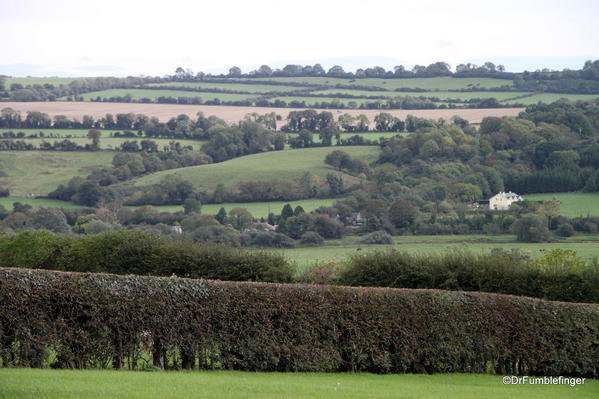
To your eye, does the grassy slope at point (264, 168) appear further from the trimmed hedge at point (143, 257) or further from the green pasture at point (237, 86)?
the trimmed hedge at point (143, 257)

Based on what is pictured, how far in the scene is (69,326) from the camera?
1399 cm

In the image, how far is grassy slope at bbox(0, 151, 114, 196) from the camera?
81.7 metres

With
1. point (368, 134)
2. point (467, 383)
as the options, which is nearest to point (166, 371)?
point (467, 383)

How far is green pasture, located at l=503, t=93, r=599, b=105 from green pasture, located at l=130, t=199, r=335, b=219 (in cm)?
4904

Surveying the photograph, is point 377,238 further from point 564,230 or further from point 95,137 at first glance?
point 95,137

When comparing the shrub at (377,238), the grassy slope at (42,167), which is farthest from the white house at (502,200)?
the grassy slope at (42,167)

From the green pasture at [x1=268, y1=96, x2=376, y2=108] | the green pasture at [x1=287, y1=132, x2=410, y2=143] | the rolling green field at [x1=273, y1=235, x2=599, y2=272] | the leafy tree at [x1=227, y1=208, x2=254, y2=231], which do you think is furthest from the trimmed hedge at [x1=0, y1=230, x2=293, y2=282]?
the green pasture at [x1=268, y1=96, x2=376, y2=108]

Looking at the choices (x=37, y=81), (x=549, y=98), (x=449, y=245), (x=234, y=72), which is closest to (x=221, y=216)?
(x=449, y=245)

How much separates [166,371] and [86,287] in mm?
2189

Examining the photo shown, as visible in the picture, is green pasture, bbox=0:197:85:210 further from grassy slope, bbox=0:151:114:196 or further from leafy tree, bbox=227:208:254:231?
leafy tree, bbox=227:208:254:231

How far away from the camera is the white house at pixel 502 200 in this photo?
246 feet

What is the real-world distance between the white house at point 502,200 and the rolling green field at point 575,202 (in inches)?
55.2

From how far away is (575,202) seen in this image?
73.5 meters

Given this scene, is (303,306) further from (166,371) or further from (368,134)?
(368,134)
